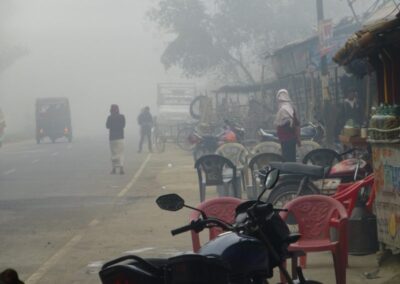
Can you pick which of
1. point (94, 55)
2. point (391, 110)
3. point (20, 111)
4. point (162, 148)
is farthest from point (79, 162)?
point (94, 55)

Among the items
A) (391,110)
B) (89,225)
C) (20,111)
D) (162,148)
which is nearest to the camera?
(391,110)

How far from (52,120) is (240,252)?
45.7 meters

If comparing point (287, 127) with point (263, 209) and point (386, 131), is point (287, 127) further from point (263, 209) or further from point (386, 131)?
point (263, 209)

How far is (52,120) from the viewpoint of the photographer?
4906 centimetres

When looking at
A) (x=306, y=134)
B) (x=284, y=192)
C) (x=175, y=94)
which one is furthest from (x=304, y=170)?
(x=175, y=94)

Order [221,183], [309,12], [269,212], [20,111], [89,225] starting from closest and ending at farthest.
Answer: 1. [269,212]
2. [89,225]
3. [221,183]
4. [309,12]
5. [20,111]

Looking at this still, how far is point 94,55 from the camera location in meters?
155

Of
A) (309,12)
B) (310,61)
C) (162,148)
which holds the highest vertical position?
(309,12)

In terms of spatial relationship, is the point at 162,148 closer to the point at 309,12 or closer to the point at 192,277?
the point at 309,12

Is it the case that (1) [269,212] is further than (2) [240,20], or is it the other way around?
(2) [240,20]

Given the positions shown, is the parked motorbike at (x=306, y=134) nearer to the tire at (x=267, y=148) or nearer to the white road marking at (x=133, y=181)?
the tire at (x=267, y=148)

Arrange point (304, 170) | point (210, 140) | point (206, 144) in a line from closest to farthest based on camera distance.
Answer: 1. point (304, 170)
2. point (210, 140)
3. point (206, 144)

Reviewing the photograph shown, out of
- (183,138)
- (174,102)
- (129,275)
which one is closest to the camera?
(129,275)

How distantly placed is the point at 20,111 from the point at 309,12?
63.7 m
